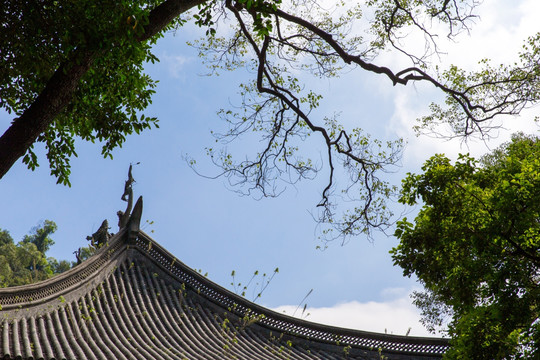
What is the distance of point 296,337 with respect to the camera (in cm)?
1017

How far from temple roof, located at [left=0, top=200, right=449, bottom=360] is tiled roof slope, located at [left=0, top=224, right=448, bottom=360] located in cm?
2

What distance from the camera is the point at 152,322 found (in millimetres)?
9328

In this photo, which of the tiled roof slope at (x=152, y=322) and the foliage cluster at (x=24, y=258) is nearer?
the tiled roof slope at (x=152, y=322)

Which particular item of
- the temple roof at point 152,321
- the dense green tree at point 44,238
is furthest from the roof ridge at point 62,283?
the dense green tree at point 44,238

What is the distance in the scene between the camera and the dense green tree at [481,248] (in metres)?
6.08

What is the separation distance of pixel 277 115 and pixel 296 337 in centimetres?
456

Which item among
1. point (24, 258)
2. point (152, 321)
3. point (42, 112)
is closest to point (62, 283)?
point (152, 321)

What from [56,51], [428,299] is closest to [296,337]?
[56,51]

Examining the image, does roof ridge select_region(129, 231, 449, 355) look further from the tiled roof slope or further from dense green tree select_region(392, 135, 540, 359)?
dense green tree select_region(392, 135, 540, 359)

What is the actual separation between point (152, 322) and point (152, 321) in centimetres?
4

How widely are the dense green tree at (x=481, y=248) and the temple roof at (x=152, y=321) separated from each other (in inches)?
120

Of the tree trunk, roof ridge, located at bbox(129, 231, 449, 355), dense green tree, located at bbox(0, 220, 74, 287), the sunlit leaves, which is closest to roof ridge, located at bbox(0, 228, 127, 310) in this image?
roof ridge, located at bbox(129, 231, 449, 355)

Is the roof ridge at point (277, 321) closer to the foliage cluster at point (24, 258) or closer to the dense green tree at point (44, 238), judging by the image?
the foliage cluster at point (24, 258)

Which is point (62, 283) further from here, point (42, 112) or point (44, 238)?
point (44, 238)
